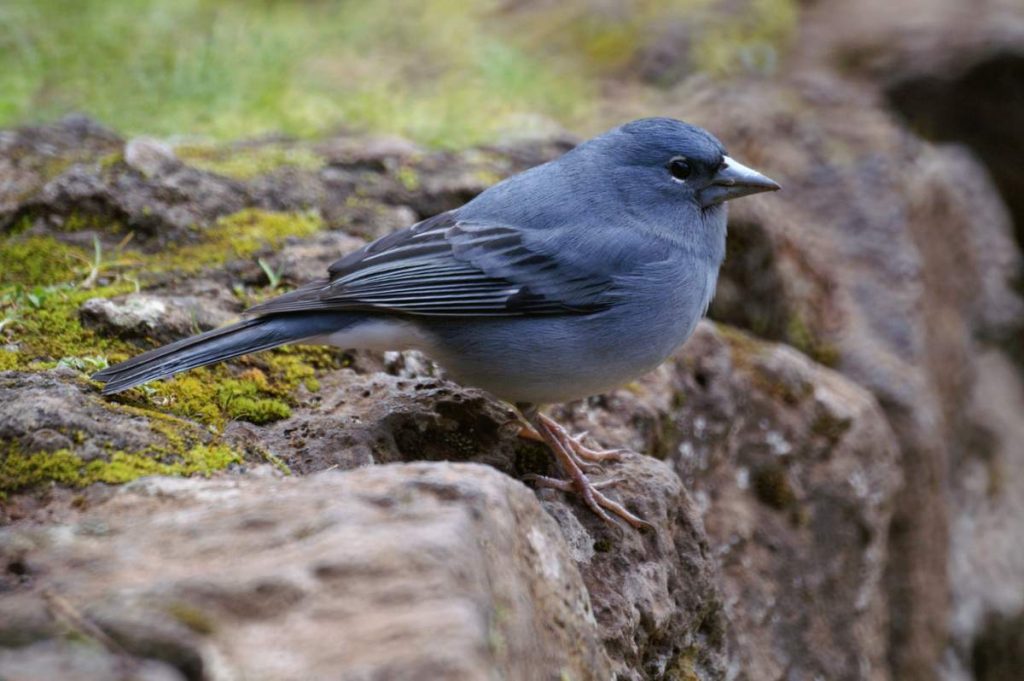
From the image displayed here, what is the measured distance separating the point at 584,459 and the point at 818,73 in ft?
17.6

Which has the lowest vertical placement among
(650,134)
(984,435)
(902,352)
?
(984,435)

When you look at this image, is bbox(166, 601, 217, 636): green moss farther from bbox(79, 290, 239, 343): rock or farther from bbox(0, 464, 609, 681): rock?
bbox(79, 290, 239, 343): rock

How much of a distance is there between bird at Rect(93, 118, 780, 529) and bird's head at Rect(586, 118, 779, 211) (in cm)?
2

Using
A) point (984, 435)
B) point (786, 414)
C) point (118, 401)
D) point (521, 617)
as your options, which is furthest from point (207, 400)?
point (984, 435)

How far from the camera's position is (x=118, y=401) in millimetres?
3404

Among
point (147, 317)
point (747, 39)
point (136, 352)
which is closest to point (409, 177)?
point (147, 317)

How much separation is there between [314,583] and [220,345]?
1387 millimetres

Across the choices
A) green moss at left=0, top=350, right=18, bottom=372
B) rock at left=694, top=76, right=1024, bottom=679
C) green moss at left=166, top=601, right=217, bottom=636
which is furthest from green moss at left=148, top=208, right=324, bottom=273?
green moss at left=166, top=601, right=217, bottom=636

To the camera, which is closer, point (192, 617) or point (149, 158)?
point (192, 617)

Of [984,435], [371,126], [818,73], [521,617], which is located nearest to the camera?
[521,617]

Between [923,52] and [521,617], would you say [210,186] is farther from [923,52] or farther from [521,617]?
[923,52]

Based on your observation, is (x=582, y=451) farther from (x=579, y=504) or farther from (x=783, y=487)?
(x=783, y=487)

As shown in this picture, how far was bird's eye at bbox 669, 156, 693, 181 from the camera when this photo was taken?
414cm

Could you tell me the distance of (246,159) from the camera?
213 inches
